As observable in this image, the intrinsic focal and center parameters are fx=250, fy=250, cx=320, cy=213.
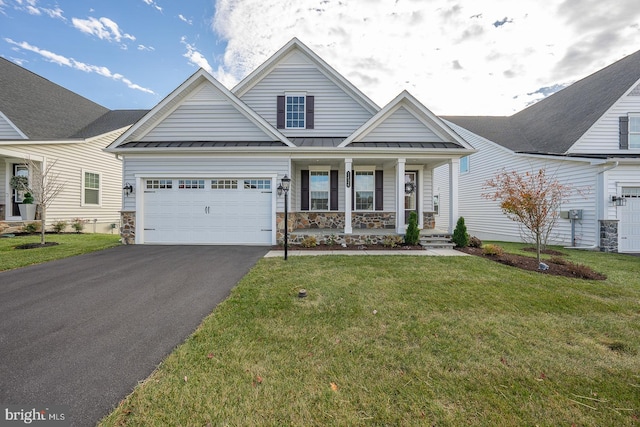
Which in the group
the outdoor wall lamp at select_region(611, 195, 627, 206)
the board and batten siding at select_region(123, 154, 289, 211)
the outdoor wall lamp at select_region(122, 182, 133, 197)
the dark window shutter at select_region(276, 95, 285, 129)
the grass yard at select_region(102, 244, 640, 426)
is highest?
the dark window shutter at select_region(276, 95, 285, 129)

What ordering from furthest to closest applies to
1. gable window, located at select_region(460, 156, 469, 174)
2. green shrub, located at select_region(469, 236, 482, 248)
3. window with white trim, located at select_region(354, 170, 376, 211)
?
gable window, located at select_region(460, 156, 469, 174) < window with white trim, located at select_region(354, 170, 376, 211) < green shrub, located at select_region(469, 236, 482, 248)

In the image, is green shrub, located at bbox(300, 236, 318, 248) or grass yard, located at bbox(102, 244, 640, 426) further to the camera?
green shrub, located at bbox(300, 236, 318, 248)

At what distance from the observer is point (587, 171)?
390 inches

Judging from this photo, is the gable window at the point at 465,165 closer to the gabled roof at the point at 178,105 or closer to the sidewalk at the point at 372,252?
the sidewalk at the point at 372,252

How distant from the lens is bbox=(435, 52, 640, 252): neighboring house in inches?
372

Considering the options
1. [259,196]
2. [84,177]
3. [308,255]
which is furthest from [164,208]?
[84,177]

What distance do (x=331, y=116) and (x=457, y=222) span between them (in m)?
6.88

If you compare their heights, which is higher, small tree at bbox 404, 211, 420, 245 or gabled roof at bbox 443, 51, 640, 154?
gabled roof at bbox 443, 51, 640, 154

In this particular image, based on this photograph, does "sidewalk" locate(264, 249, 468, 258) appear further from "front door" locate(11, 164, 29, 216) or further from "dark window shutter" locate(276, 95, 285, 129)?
"front door" locate(11, 164, 29, 216)

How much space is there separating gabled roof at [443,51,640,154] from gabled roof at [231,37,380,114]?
8.50m

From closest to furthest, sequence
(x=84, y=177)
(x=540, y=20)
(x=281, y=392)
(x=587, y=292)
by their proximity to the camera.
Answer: (x=281, y=392) → (x=587, y=292) → (x=540, y=20) → (x=84, y=177)

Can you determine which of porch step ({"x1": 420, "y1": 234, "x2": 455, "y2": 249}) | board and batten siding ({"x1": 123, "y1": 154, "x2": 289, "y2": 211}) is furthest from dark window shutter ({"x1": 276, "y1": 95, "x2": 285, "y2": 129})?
porch step ({"x1": 420, "y1": 234, "x2": 455, "y2": 249})

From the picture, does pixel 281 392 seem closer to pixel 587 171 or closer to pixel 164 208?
pixel 164 208

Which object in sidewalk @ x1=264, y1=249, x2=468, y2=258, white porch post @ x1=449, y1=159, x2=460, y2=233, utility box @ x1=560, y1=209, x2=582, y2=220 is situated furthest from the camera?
utility box @ x1=560, y1=209, x2=582, y2=220
